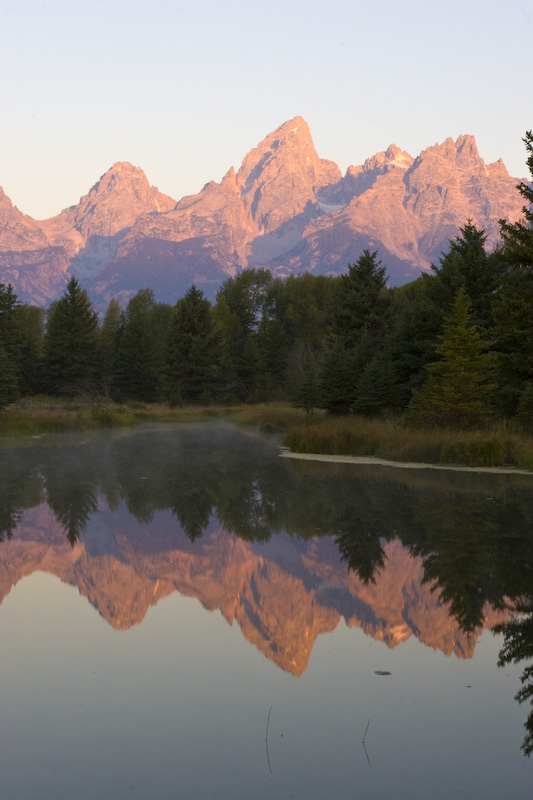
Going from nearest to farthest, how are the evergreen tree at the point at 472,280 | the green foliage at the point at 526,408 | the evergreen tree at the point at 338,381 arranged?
the green foliage at the point at 526,408 < the evergreen tree at the point at 472,280 < the evergreen tree at the point at 338,381

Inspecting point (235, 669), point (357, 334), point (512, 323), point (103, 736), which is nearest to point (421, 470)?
point (512, 323)

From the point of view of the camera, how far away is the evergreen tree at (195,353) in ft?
279

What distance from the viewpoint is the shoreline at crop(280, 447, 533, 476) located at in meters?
24.1

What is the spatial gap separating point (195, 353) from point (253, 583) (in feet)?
242

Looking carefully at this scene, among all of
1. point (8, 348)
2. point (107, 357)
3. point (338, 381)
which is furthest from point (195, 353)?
point (338, 381)

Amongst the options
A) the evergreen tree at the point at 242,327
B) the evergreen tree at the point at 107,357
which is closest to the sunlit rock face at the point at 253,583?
the evergreen tree at the point at 242,327

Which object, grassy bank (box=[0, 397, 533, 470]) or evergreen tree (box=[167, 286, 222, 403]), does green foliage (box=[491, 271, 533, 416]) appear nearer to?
grassy bank (box=[0, 397, 533, 470])

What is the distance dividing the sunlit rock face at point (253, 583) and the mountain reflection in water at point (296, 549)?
0.08ft

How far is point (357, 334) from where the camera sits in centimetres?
5788

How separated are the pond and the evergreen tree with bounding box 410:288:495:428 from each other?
47.2 feet

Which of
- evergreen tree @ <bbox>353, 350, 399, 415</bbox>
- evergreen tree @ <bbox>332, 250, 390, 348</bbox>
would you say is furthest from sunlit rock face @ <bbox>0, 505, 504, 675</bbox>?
evergreen tree @ <bbox>332, 250, 390, 348</bbox>

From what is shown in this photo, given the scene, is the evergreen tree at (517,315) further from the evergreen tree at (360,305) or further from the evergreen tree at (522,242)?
the evergreen tree at (360,305)

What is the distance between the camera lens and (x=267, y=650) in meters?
8.27

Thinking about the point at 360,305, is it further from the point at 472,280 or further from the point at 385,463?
the point at 385,463
